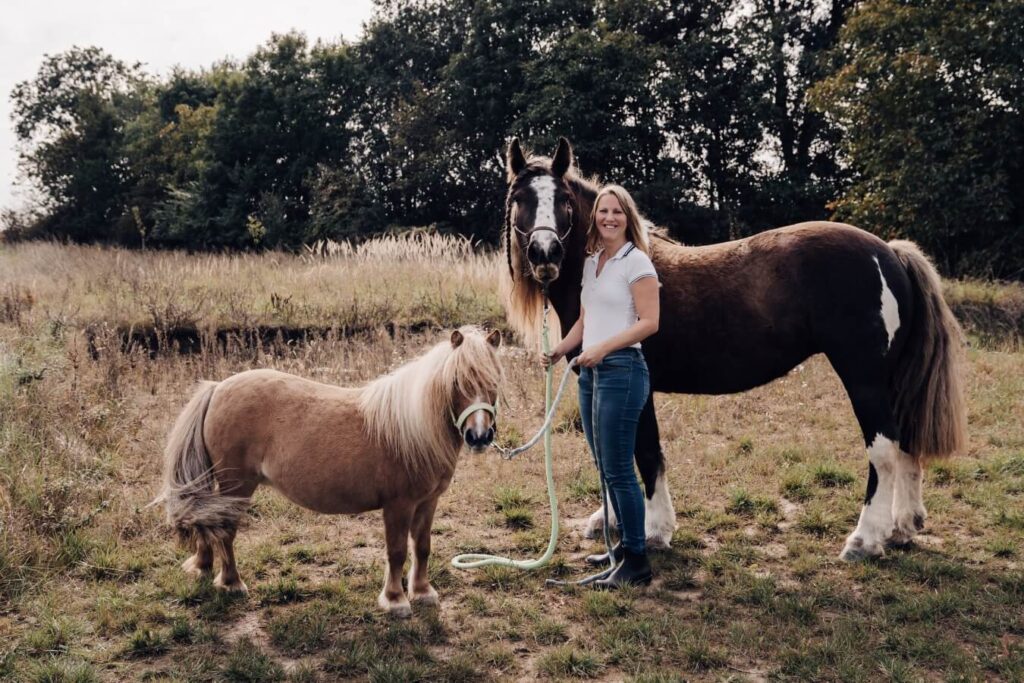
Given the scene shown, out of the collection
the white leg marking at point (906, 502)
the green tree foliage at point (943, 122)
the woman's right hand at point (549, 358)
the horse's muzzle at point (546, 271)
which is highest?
the green tree foliage at point (943, 122)

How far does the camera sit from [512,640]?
3520 mm

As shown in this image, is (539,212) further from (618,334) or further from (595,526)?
(595,526)

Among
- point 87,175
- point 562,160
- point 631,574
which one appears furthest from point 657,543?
point 87,175

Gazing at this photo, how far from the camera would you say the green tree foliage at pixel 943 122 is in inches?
572

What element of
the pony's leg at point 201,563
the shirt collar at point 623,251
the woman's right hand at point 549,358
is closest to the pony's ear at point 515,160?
the shirt collar at point 623,251

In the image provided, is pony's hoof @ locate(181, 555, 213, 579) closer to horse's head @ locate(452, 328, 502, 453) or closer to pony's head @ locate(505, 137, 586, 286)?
horse's head @ locate(452, 328, 502, 453)

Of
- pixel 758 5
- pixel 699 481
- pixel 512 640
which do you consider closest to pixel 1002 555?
pixel 699 481

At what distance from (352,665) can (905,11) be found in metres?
17.8

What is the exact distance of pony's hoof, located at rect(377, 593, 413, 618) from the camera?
365cm

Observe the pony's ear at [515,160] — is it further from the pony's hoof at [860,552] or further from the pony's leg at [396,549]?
the pony's hoof at [860,552]

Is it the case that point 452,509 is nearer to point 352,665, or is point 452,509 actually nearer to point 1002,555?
point 352,665

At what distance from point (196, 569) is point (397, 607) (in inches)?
49.8

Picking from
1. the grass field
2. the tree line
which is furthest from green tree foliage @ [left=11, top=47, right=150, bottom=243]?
the grass field

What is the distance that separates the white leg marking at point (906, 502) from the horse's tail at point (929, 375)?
12 centimetres
